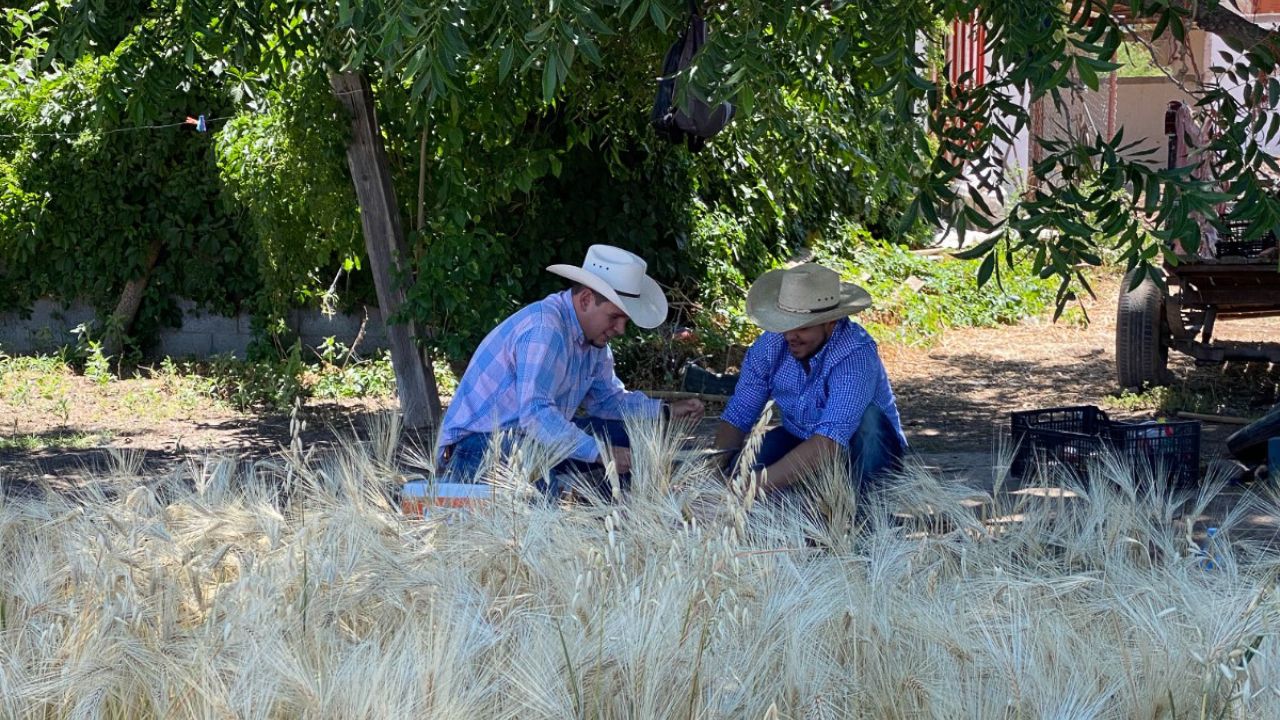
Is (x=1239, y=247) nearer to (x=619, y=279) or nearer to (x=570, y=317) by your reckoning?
(x=619, y=279)

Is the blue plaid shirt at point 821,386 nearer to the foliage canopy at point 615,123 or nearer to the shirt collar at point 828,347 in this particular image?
the shirt collar at point 828,347

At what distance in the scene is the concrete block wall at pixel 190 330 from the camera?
1009 centimetres

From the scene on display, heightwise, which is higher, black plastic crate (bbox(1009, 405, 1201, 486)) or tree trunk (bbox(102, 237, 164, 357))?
tree trunk (bbox(102, 237, 164, 357))

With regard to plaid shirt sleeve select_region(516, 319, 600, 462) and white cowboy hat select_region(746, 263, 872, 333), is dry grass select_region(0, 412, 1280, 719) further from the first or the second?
white cowboy hat select_region(746, 263, 872, 333)

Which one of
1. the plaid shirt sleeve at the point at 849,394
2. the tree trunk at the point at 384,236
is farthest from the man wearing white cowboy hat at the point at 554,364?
the tree trunk at the point at 384,236

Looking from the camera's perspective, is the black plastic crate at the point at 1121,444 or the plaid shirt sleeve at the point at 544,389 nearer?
the plaid shirt sleeve at the point at 544,389

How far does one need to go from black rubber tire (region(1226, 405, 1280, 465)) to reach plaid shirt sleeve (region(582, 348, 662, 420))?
253 cm

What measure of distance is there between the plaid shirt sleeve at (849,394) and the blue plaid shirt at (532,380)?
66cm

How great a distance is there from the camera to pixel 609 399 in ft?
16.9

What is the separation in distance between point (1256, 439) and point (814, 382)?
7.01ft

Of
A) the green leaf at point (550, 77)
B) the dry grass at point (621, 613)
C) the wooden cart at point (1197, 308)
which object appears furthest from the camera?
the wooden cart at point (1197, 308)

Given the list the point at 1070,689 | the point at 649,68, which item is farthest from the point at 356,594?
the point at 649,68

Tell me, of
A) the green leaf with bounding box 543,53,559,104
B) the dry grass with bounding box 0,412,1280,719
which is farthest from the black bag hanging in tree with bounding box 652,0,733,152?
the dry grass with bounding box 0,412,1280,719

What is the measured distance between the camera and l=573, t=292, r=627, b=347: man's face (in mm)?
4750
